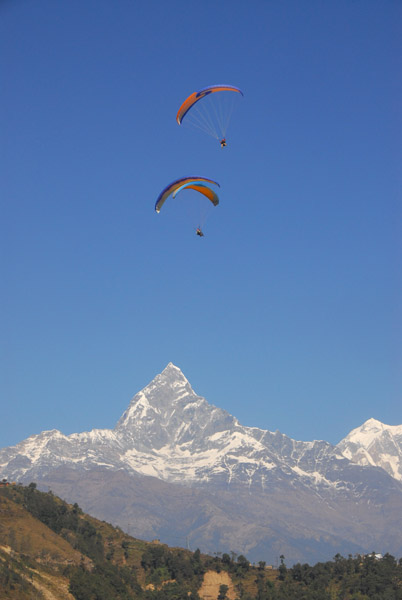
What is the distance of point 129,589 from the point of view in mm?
136500

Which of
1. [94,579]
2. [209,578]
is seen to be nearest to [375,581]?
[209,578]

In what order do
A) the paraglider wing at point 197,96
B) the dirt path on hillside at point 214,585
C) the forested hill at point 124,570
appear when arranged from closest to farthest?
the paraglider wing at point 197,96, the forested hill at point 124,570, the dirt path on hillside at point 214,585

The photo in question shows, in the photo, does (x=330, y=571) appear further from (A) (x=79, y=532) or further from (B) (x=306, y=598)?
(A) (x=79, y=532)

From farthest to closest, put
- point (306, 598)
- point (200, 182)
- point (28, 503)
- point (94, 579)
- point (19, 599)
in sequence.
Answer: point (28, 503), point (306, 598), point (94, 579), point (200, 182), point (19, 599)

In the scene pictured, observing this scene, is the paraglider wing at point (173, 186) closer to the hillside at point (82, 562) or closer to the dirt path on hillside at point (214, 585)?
the hillside at point (82, 562)

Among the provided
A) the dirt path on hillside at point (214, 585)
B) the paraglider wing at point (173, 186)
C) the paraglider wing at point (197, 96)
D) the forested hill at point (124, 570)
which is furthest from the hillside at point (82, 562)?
the paraglider wing at point (197, 96)

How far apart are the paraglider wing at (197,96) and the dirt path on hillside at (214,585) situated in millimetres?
89842

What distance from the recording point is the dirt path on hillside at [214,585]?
497 feet

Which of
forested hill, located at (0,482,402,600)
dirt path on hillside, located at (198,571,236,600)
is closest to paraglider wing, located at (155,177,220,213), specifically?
forested hill, located at (0,482,402,600)

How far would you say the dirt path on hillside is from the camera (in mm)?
151375

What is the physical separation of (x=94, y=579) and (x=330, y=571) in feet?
174

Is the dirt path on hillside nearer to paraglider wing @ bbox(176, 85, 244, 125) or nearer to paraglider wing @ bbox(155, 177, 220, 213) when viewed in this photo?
paraglider wing @ bbox(155, 177, 220, 213)

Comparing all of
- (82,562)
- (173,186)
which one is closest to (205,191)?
(173,186)

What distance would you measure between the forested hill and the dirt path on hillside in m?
0.19
